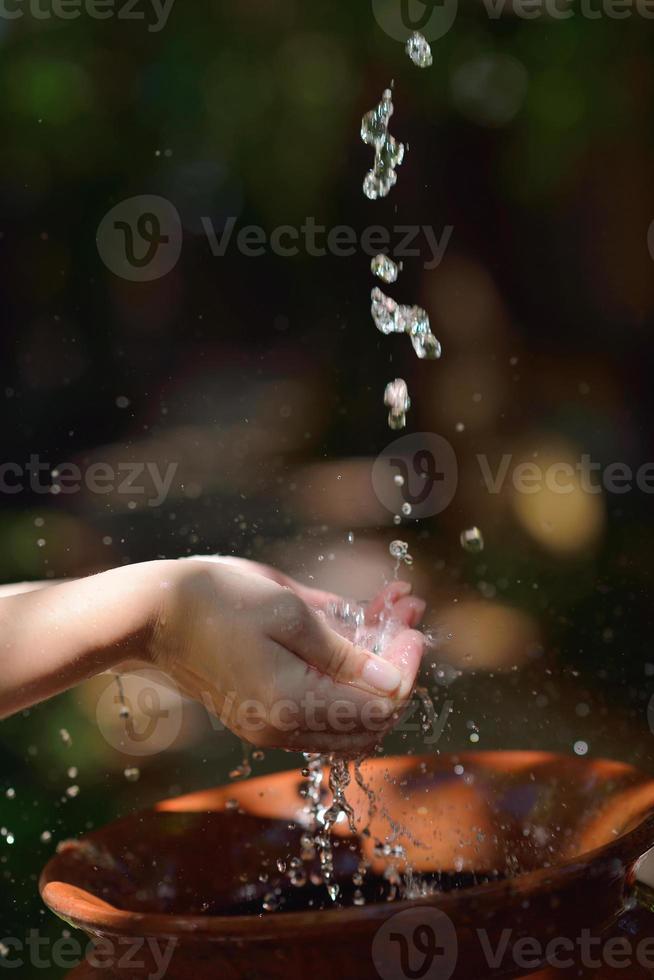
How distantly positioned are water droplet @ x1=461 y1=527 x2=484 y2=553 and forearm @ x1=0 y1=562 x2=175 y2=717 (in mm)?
1258

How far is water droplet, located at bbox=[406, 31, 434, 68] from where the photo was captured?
5.77 ft

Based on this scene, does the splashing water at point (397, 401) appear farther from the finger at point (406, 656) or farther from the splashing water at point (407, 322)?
the finger at point (406, 656)

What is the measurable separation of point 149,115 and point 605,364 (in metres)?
1.04

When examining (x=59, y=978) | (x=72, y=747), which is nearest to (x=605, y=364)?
(x=72, y=747)

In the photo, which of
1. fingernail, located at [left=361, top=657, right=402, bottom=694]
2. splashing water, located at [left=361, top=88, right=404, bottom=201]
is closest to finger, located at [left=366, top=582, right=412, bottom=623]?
fingernail, located at [left=361, top=657, right=402, bottom=694]

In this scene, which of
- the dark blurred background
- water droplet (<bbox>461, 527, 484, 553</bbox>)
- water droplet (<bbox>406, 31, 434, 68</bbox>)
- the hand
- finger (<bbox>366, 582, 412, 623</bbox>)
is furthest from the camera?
water droplet (<bbox>461, 527, 484, 553</bbox>)

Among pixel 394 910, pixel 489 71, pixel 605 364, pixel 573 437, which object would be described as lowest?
pixel 573 437

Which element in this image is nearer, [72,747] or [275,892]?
[275,892]

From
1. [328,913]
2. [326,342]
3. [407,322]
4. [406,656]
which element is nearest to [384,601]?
[406,656]

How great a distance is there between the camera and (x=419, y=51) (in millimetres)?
1780

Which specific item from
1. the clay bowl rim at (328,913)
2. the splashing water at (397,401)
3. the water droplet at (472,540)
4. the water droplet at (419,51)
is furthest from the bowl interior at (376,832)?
the water droplet at (419,51)

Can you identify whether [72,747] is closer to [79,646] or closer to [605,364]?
[79,646]

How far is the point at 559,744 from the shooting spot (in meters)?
2.13

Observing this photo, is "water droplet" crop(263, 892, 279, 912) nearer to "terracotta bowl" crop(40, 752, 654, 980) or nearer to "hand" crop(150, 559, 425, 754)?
"terracotta bowl" crop(40, 752, 654, 980)
